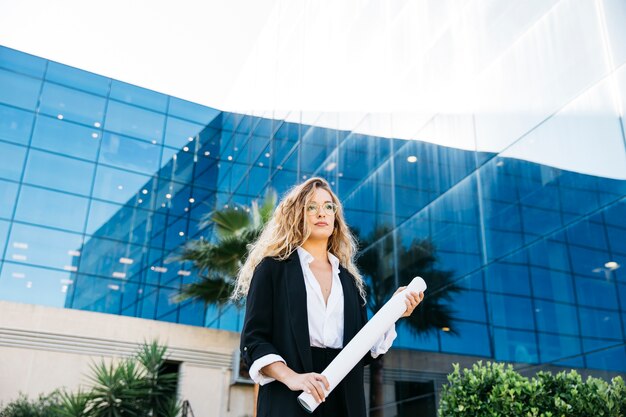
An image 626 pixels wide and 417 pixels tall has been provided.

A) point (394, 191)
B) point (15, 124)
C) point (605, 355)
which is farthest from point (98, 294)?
point (605, 355)

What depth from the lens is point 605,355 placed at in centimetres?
627

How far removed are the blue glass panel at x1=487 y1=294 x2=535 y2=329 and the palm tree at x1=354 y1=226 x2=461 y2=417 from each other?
0.85 meters

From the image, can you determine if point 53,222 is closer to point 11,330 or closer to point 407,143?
point 11,330

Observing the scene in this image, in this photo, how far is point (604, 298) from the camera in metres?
6.42

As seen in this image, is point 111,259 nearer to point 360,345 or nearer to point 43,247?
point 43,247

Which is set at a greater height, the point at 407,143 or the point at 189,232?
the point at 189,232

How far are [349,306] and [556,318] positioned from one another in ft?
18.4

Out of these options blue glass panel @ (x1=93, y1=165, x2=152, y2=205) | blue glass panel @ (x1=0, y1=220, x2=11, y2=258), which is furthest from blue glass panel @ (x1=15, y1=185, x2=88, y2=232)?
blue glass panel @ (x1=93, y1=165, x2=152, y2=205)

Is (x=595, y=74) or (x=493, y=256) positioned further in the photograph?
(x=493, y=256)

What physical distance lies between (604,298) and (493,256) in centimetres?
188

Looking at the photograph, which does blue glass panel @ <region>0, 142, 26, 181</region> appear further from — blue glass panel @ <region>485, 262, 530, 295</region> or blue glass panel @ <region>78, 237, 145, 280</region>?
blue glass panel @ <region>485, 262, 530, 295</region>

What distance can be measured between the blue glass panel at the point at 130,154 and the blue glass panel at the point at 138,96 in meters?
1.61

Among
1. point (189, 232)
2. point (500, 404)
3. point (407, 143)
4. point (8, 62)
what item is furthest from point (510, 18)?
point (8, 62)

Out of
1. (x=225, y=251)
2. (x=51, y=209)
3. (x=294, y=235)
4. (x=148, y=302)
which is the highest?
(x=51, y=209)
